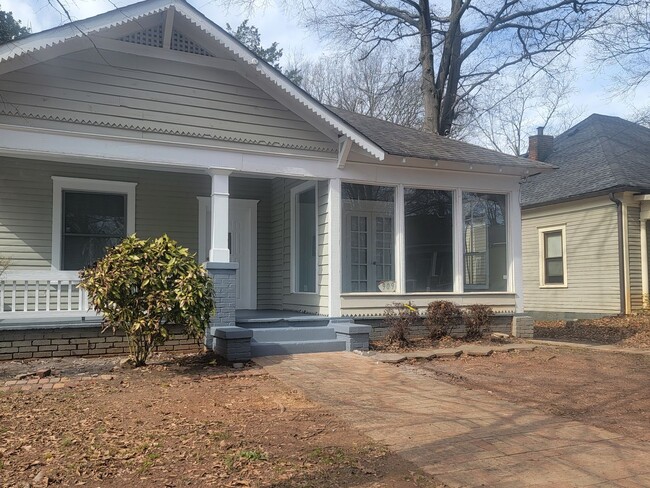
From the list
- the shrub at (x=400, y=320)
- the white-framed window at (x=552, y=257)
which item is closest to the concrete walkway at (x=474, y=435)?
the shrub at (x=400, y=320)

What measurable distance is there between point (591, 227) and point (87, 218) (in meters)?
13.4

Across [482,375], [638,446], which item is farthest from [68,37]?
Answer: [638,446]

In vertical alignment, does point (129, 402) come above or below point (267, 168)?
below

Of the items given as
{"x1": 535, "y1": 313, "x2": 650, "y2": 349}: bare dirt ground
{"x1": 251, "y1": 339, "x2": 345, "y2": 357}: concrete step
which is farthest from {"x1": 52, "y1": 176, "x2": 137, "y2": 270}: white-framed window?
{"x1": 535, "y1": 313, "x2": 650, "y2": 349}: bare dirt ground

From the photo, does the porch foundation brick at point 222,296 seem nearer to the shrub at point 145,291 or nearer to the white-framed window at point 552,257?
the shrub at point 145,291

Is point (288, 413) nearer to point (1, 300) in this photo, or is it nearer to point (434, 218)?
point (1, 300)

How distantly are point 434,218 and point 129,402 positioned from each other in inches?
282

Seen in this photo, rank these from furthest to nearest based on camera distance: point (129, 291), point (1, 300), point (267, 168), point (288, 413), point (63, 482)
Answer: point (267, 168) < point (1, 300) < point (129, 291) < point (288, 413) < point (63, 482)

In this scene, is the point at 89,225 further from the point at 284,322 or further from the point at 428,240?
the point at 428,240

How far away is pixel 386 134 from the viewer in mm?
12016

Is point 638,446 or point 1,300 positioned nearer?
point 638,446

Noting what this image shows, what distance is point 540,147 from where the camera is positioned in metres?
20.8

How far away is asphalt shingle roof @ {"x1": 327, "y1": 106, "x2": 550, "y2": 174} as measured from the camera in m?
10.8

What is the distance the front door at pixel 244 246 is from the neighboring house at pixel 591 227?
32.6 feet
